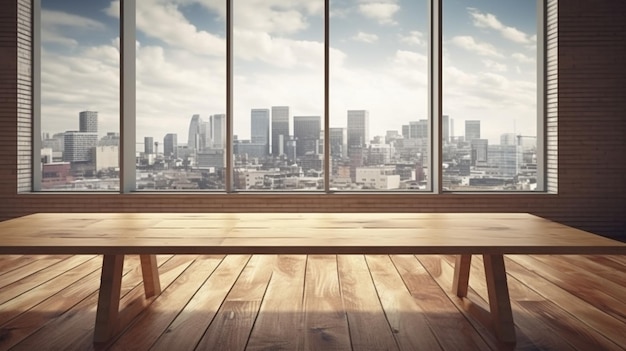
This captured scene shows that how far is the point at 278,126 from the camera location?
5816 mm

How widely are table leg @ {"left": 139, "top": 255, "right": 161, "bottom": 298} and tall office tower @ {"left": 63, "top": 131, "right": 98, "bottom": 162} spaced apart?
10.1 ft

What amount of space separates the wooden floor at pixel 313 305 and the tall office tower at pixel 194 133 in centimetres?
179

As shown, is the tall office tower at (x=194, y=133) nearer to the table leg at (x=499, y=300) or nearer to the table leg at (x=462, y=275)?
the table leg at (x=462, y=275)

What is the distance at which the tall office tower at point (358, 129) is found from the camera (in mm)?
5770

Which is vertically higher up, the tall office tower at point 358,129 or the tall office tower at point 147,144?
the tall office tower at point 358,129

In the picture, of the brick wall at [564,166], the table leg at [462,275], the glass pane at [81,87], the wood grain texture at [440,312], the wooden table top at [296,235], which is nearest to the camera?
the wooden table top at [296,235]

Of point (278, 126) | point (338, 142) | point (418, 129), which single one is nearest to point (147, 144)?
point (278, 126)

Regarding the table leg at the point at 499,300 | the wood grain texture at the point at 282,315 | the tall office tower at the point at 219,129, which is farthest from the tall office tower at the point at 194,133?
the table leg at the point at 499,300

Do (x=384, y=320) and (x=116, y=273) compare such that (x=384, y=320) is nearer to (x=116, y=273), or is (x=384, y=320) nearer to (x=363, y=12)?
(x=116, y=273)

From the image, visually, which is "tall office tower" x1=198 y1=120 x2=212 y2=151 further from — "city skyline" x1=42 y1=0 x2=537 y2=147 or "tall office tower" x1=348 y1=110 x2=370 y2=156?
"tall office tower" x1=348 y1=110 x2=370 y2=156

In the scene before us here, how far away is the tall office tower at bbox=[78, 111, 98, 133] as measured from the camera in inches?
227

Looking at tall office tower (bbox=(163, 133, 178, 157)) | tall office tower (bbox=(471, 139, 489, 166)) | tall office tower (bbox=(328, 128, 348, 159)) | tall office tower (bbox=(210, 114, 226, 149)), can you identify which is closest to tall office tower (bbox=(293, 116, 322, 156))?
tall office tower (bbox=(328, 128, 348, 159))

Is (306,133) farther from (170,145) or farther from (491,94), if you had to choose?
(491,94)

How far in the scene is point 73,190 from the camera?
18.9 feet
